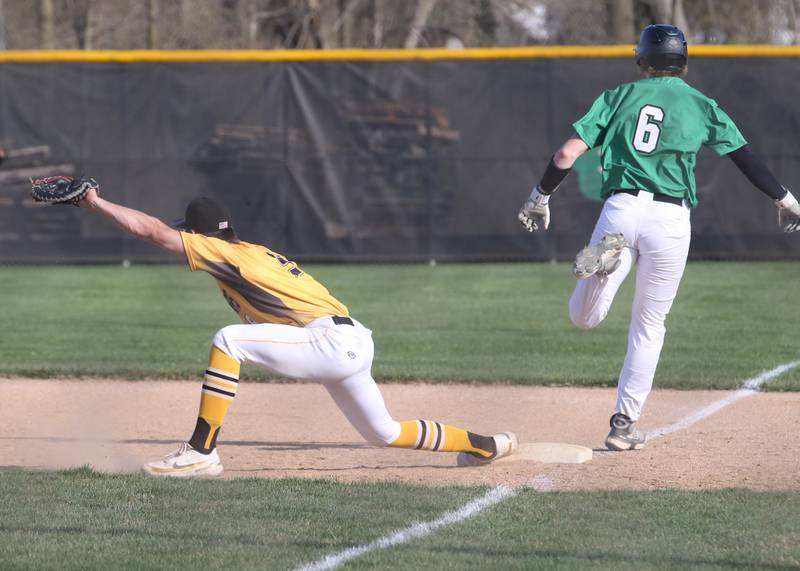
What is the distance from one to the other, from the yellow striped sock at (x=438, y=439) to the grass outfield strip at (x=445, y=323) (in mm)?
2656

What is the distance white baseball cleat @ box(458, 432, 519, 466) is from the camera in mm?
5559

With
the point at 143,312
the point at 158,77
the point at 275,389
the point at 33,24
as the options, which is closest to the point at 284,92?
the point at 158,77

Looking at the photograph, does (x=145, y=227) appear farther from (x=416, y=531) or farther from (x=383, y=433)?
(x=416, y=531)

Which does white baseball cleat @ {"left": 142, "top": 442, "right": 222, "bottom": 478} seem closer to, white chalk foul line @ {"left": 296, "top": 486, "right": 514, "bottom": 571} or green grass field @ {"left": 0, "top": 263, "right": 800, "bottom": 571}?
green grass field @ {"left": 0, "top": 263, "right": 800, "bottom": 571}

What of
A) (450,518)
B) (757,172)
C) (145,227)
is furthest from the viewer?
(757,172)

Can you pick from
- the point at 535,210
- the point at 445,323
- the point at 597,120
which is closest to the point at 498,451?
the point at 535,210

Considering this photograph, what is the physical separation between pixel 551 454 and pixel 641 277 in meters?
0.94

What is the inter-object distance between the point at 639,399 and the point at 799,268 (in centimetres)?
912

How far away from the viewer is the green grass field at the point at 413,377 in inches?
160

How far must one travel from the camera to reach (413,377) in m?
8.23

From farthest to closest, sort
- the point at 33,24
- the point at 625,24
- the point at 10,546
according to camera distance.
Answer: the point at 33,24, the point at 625,24, the point at 10,546

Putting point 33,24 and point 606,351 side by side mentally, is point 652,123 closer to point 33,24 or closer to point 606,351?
point 606,351

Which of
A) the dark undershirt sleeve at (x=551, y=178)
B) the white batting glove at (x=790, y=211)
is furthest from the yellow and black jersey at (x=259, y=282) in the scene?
the white batting glove at (x=790, y=211)

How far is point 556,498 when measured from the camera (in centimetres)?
484
